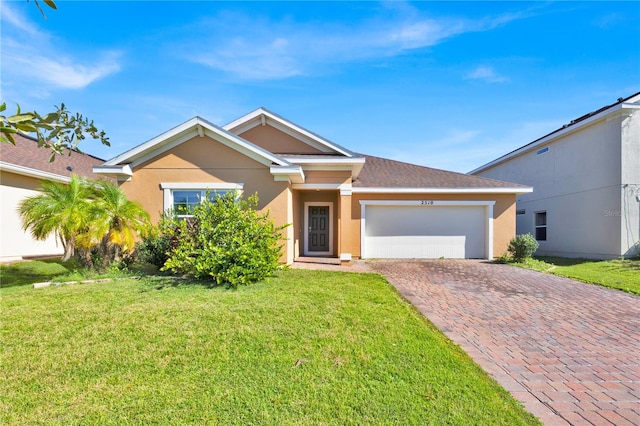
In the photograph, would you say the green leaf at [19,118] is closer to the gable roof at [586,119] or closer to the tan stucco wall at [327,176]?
the tan stucco wall at [327,176]

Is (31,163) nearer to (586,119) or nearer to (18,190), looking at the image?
(18,190)

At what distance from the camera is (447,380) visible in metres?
3.47

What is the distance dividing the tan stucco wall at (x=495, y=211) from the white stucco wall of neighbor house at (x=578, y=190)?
3.62 m

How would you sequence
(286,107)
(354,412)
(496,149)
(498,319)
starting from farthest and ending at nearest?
(496,149)
(286,107)
(498,319)
(354,412)

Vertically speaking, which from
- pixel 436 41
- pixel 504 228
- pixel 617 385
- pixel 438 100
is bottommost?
pixel 617 385

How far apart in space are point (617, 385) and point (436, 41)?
33.0 ft

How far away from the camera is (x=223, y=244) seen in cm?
741

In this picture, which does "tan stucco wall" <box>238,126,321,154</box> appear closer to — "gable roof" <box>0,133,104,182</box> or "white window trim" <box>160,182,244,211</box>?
"white window trim" <box>160,182,244,211</box>

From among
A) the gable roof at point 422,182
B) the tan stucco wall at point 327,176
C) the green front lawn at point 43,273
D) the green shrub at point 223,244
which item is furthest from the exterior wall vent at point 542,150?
Answer: the green front lawn at point 43,273

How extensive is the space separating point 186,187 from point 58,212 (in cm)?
333

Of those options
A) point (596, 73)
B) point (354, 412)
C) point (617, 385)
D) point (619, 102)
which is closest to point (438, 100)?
point (596, 73)

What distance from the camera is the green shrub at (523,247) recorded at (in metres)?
12.4

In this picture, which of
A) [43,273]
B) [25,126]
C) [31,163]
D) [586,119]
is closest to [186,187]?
[43,273]

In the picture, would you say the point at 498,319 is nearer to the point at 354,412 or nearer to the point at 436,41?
the point at 354,412
